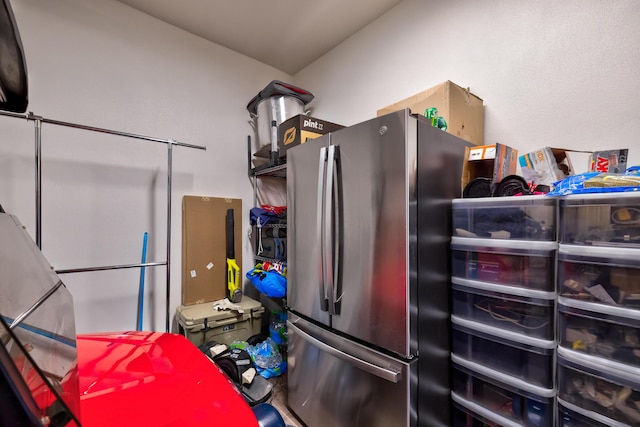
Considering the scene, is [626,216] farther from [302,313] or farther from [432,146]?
[302,313]

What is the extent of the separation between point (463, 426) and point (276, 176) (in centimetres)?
251

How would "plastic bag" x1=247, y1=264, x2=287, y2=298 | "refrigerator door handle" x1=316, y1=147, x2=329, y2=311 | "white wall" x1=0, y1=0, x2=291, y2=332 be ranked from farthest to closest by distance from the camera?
"plastic bag" x1=247, y1=264, x2=287, y2=298
"white wall" x1=0, y1=0, x2=291, y2=332
"refrigerator door handle" x1=316, y1=147, x2=329, y2=311

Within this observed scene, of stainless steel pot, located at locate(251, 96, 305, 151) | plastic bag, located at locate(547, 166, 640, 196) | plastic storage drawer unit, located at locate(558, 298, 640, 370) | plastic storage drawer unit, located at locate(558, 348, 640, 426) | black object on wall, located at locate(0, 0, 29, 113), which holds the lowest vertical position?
plastic storage drawer unit, located at locate(558, 348, 640, 426)

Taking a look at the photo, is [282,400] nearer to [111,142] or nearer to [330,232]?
[330,232]

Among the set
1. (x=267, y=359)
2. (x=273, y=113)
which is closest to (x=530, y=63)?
(x=273, y=113)

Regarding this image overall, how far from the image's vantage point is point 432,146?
1.25 m

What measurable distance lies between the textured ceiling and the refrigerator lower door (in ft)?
7.84

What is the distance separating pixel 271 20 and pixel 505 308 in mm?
2657

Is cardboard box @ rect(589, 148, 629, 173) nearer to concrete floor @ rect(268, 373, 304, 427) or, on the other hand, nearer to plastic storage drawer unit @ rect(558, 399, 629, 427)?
plastic storage drawer unit @ rect(558, 399, 629, 427)

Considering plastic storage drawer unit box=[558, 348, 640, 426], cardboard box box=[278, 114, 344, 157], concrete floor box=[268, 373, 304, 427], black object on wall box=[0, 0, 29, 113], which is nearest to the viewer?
black object on wall box=[0, 0, 29, 113]

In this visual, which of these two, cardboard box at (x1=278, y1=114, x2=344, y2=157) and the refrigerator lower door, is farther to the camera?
cardboard box at (x1=278, y1=114, x2=344, y2=157)

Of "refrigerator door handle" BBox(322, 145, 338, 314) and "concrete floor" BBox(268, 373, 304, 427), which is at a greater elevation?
"refrigerator door handle" BBox(322, 145, 338, 314)

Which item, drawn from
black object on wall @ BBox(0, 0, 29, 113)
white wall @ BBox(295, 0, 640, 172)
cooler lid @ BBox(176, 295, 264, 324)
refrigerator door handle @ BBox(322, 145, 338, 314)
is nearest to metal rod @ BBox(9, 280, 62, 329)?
black object on wall @ BBox(0, 0, 29, 113)

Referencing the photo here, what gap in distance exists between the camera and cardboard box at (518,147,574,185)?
1.24m
